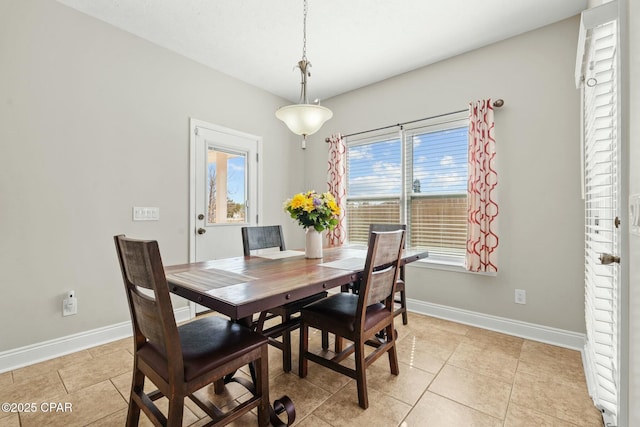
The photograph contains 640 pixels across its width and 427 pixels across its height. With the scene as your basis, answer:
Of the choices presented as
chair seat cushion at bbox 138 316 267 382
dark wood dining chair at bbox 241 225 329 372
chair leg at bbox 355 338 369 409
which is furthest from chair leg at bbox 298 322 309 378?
chair seat cushion at bbox 138 316 267 382

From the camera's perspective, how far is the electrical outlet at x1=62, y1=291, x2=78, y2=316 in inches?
89.5

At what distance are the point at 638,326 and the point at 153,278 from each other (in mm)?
1466

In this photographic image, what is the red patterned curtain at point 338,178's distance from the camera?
12.1ft

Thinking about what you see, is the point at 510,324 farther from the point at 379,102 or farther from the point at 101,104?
the point at 101,104

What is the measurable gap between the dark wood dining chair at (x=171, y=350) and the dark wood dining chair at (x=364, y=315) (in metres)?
0.47

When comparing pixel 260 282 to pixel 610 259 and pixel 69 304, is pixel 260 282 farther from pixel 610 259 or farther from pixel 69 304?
pixel 69 304

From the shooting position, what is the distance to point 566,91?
92.9 inches

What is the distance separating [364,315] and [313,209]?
2.58ft

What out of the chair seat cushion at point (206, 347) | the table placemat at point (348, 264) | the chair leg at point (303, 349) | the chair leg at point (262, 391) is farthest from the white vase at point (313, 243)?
the chair leg at point (262, 391)

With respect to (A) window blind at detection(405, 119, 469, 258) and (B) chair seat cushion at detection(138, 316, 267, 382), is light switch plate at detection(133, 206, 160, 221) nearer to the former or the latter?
(B) chair seat cushion at detection(138, 316, 267, 382)

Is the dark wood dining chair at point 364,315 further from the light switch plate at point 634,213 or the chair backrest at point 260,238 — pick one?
the light switch plate at point 634,213

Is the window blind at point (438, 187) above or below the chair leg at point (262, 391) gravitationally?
above

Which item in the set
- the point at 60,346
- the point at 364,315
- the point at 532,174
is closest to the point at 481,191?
the point at 532,174

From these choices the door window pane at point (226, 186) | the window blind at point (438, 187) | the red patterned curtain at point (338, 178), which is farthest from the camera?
the red patterned curtain at point (338, 178)
